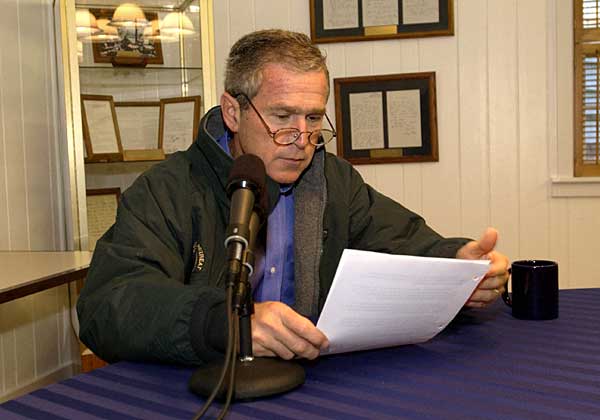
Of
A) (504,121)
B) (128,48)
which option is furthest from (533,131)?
(128,48)

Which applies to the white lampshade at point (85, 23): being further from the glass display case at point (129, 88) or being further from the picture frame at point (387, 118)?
the picture frame at point (387, 118)

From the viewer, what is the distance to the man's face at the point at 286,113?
1.68m

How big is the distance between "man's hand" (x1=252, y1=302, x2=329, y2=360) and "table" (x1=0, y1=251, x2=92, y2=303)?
2.96ft

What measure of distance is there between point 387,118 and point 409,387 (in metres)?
2.47

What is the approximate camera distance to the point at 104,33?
124 inches

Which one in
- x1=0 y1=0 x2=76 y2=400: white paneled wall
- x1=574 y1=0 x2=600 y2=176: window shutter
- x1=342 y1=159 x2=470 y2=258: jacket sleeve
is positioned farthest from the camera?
x1=574 y1=0 x2=600 y2=176: window shutter

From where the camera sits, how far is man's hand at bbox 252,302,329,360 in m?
1.12

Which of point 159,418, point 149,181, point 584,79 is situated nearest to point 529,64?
point 584,79

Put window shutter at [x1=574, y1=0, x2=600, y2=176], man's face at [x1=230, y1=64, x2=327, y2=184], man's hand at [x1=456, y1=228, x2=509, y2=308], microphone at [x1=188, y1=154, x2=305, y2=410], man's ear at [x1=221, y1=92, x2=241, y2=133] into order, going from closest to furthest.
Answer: microphone at [x1=188, y1=154, x2=305, y2=410] < man's hand at [x1=456, y1=228, x2=509, y2=308] < man's face at [x1=230, y1=64, x2=327, y2=184] < man's ear at [x1=221, y1=92, x2=241, y2=133] < window shutter at [x1=574, y1=0, x2=600, y2=176]

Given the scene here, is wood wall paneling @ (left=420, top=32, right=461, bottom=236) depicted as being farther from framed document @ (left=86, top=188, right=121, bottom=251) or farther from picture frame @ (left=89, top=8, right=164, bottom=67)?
framed document @ (left=86, top=188, right=121, bottom=251)

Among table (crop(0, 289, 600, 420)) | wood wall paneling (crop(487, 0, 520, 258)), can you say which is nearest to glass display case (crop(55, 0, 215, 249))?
wood wall paneling (crop(487, 0, 520, 258))

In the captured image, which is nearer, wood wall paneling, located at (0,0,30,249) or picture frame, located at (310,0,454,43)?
wood wall paneling, located at (0,0,30,249)

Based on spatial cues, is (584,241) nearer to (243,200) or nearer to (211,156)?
(211,156)

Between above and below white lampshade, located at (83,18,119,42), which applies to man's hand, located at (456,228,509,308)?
below
